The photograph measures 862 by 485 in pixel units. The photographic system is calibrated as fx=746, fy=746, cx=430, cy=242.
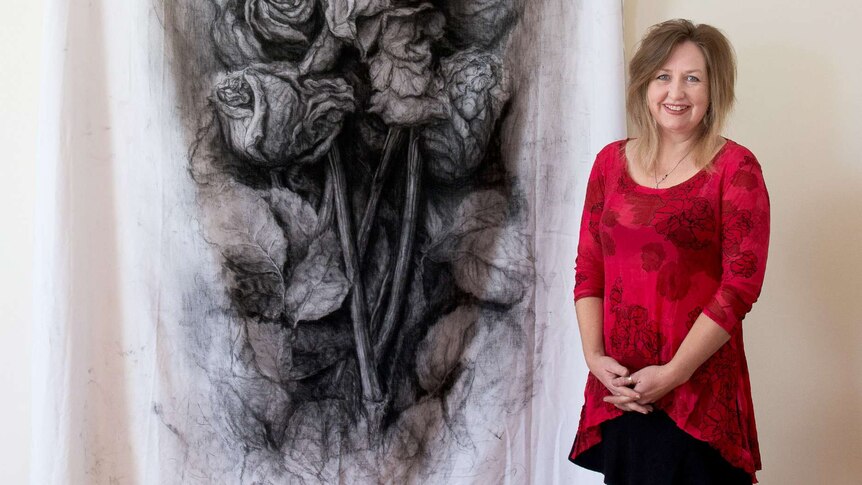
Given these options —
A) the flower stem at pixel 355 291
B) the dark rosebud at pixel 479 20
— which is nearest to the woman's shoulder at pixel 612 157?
the dark rosebud at pixel 479 20

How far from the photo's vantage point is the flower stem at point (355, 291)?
1.80 m

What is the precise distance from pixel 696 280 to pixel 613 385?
24cm

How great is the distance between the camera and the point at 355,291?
71.3 inches

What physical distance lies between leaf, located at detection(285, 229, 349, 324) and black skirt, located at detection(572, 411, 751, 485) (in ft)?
2.41

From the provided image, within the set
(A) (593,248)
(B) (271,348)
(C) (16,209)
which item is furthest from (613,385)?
(C) (16,209)

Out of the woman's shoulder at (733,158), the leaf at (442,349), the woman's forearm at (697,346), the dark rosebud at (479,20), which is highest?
the dark rosebud at (479,20)

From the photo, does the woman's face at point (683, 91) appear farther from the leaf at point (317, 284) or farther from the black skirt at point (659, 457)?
the leaf at point (317, 284)

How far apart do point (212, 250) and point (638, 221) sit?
971mm

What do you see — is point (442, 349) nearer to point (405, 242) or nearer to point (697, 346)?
point (405, 242)

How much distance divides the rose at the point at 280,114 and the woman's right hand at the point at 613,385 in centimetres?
82

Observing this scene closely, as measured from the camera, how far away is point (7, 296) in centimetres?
173

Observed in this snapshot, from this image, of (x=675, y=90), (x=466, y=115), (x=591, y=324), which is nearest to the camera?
(x=675, y=90)

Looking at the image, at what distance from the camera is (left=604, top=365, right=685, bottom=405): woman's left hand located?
1.31 m

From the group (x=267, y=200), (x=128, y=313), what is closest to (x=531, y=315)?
(x=267, y=200)
